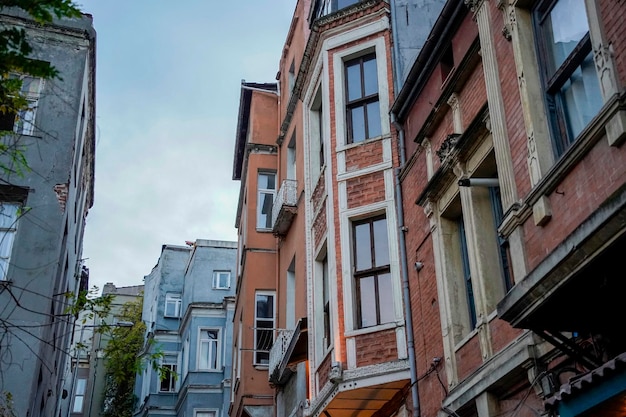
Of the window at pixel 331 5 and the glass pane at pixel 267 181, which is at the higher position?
the window at pixel 331 5

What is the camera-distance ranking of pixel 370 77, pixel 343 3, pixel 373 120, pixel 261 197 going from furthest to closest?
pixel 261 197 < pixel 343 3 < pixel 370 77 < pixel 373 120

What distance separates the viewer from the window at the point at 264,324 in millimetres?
21812

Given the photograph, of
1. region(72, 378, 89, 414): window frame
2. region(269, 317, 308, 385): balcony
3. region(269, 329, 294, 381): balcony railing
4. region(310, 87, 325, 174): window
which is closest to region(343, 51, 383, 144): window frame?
region(310, 87, 325, 174): window

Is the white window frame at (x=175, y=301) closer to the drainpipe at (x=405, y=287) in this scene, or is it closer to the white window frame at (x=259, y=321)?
the white window frame at (x=259, y=321)

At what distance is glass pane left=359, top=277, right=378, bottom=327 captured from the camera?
13.7 meters

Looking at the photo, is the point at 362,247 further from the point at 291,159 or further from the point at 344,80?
the point at 291,159

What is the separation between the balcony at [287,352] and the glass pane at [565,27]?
932 cm

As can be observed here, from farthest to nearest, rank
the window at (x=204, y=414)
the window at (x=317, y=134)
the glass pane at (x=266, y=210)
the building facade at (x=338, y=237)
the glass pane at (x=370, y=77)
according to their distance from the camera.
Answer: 1. the window at (x=204, y=414)
2. the glass pane at (x=266, y=210)
3. the window at (x=317, y=134)
4. the glass pane at (x=370, y=77)
5. the building facade at (x=338, y=237)

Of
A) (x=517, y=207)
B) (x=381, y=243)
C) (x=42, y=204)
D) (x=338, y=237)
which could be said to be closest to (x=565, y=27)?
(x=517, y=207)

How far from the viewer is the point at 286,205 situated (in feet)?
65.2

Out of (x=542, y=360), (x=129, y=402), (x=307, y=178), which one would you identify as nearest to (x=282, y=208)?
(x=307, y=178)

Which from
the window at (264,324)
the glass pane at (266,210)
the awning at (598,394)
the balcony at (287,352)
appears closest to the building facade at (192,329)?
the window at (264,324)

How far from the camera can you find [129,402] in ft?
145

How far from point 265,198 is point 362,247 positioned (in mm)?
10154
